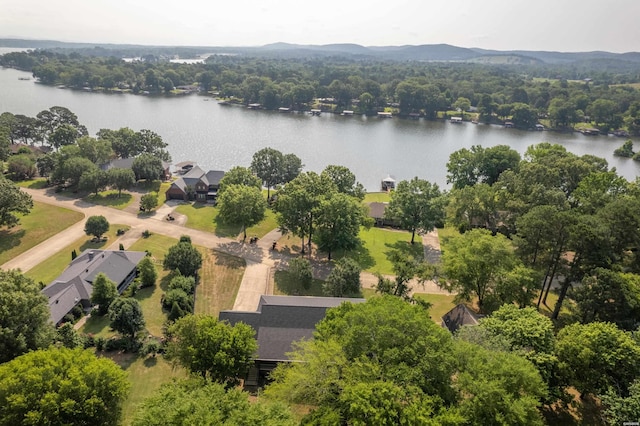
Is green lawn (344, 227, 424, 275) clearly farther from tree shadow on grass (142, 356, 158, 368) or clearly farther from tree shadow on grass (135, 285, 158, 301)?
tree shadow on grass (142, 356, 158, 368)

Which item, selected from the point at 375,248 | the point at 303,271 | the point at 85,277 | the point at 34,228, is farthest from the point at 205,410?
the point at 34,228

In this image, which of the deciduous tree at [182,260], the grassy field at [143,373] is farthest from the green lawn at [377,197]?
the grassy field at [143,373]

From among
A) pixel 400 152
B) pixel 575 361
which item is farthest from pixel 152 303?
pixel 400 152

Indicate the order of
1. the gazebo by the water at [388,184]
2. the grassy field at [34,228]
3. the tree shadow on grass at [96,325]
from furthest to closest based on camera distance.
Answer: the gazebo by the water at [388,184] < the grassy field at [34,228] < the tree shadow on grass at [96,325]

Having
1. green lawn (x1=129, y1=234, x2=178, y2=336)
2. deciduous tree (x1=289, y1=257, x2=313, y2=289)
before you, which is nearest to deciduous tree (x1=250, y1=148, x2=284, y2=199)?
green lawn (x1=129, y1=234, x2=178, y2=336)

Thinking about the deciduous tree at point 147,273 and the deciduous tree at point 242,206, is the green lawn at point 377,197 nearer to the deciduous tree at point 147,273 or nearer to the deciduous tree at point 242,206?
the deciduous tree at point 242,206

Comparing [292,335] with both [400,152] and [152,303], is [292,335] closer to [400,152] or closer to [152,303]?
[152,303]
